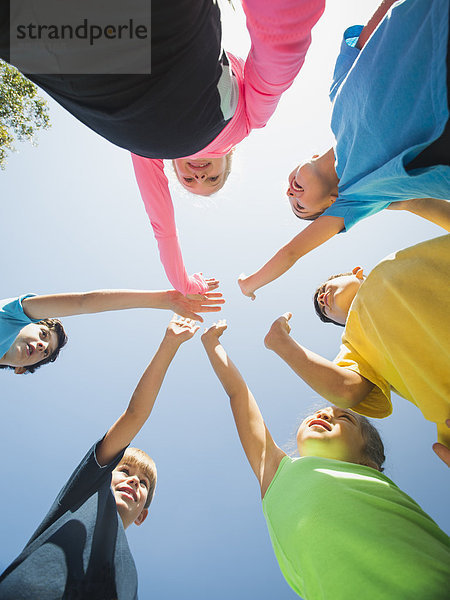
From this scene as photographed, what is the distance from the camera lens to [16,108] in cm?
406

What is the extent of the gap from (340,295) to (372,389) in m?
0.88

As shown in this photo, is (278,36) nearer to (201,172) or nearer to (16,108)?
(201,172)

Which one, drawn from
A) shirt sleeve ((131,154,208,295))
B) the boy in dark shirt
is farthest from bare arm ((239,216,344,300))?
the boy in dark shirt

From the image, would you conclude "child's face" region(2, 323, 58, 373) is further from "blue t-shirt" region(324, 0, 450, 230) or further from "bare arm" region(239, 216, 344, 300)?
"blue t-shirt" region(324, 0, 450, 230)

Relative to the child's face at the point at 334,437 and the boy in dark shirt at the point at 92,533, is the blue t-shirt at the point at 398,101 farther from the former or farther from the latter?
the boy in dark shirt at the point at 92,533

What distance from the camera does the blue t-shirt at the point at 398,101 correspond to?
874 mm

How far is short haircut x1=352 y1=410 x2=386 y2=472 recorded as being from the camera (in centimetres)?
203

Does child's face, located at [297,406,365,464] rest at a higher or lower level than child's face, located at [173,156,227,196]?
lower

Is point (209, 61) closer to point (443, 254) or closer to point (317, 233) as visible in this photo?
point (443, 254)

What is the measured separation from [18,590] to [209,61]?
2.71 m

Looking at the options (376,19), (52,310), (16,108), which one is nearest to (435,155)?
(376,19)

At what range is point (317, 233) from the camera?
213 centimetres

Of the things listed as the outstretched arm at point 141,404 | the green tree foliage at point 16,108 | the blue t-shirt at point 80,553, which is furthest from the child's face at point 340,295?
the green tree foliage at point 16,108

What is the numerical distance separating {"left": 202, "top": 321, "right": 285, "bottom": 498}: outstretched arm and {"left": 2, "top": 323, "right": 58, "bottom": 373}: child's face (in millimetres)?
1780
